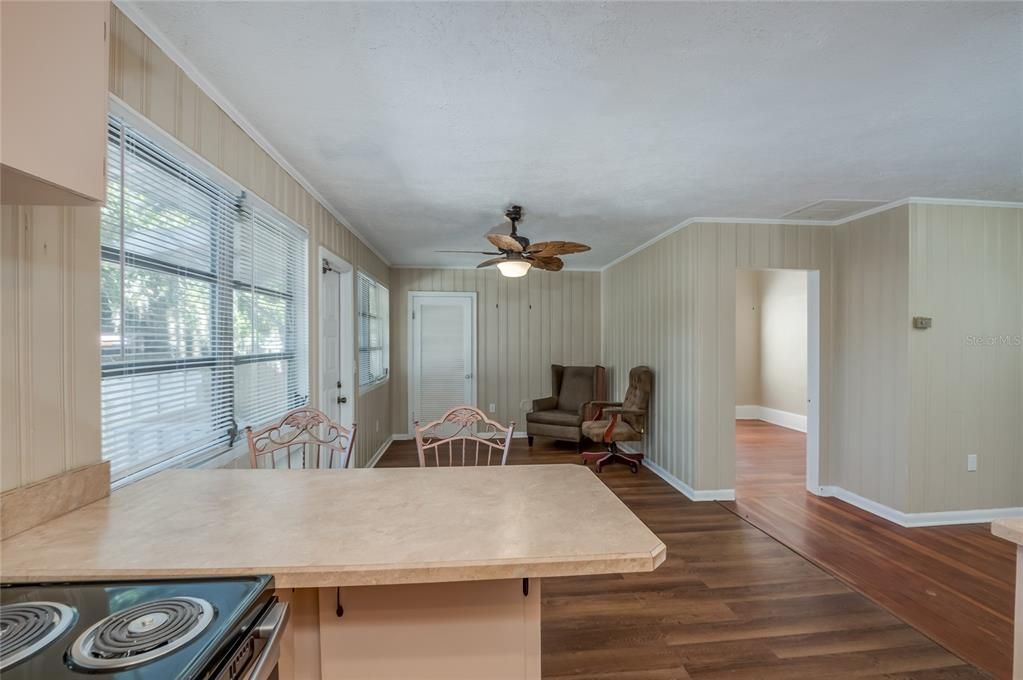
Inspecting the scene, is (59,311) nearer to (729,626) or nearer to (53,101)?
(53,101)

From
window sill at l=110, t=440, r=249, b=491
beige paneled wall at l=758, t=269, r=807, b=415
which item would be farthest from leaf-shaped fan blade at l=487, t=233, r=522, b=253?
beige paneled wall at l=758, t=269, r=807, b=415

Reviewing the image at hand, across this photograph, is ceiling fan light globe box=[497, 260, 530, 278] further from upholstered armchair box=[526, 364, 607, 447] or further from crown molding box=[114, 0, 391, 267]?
upholstered armchair box=[526, 364, 607, 447]

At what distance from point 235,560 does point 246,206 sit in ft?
6.15

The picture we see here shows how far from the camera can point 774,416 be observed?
24.6 feet

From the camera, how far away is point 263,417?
93.0 inches

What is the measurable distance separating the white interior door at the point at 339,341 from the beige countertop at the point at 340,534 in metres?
2.19

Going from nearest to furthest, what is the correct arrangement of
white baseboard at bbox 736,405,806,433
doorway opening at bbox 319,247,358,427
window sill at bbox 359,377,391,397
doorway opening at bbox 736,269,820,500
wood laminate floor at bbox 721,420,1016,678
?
wood laminate floor at bbox 721,420,1016,678 < doorway opening at bbox 319,247,358,427 < window sill at bbox 359,377,391,397 < doorway opening at bbox 736,269,820,500 < white baseboard at bbox 736,405,806,433

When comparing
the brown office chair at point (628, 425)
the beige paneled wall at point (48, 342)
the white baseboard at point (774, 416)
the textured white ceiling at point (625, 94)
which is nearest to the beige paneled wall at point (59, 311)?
the beige paneled wall at point (48, 342)

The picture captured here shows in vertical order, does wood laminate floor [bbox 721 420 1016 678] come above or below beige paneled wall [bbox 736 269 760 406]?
below

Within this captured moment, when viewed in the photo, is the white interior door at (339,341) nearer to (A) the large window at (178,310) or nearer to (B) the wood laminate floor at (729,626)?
(A) the large window at (178,310)

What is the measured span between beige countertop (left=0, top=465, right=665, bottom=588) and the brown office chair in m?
3.32

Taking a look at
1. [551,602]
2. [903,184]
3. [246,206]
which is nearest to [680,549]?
Answer: [551,602]

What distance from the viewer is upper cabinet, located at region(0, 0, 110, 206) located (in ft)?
2.59

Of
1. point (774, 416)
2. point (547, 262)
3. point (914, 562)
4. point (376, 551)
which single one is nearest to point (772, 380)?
point (774, 416)
